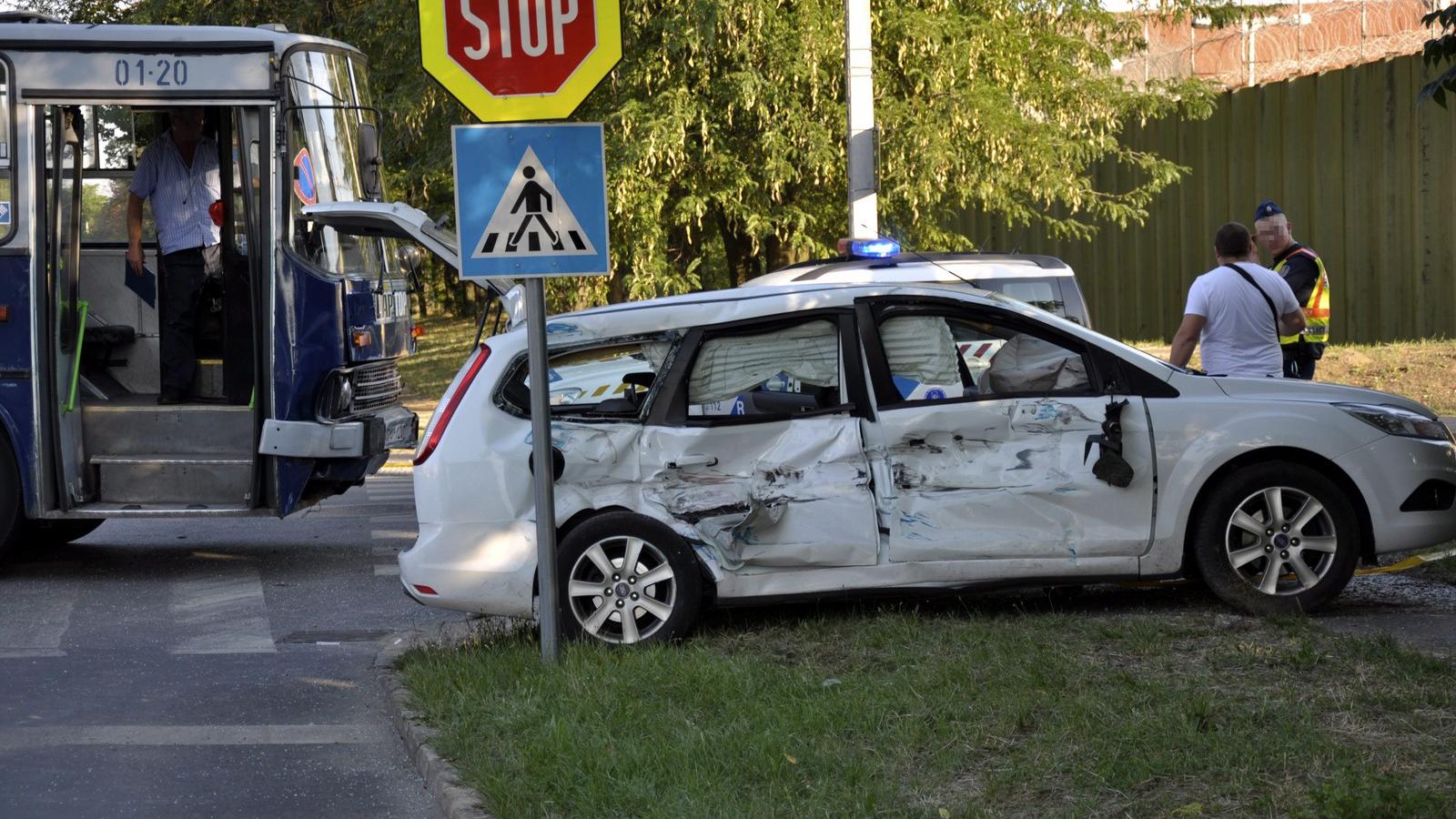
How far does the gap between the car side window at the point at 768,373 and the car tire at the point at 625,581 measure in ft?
1.95

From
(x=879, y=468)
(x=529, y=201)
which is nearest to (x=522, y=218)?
(x=529, y=201)

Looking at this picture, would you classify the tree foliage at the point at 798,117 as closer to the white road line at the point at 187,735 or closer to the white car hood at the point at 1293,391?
the white car hood at the point at 1293,391

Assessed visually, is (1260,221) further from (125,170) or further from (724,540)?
(125,170)

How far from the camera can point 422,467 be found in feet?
25.2

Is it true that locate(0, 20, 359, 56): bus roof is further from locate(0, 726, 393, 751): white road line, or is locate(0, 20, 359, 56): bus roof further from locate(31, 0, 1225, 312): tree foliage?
locate(31, 0, 1225, 312): tree foliage

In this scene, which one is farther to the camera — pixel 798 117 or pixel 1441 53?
pixel 798 117

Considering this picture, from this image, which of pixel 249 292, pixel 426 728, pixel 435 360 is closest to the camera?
pixel 426 728

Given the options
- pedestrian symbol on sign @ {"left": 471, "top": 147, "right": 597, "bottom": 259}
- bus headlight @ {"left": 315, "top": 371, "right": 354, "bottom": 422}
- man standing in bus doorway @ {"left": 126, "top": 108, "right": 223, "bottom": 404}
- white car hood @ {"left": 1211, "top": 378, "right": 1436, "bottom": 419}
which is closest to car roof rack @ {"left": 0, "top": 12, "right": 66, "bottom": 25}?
man standing in bus doorway @ {"left": 126, "top": 108, "right": 223, "bottom": 404}

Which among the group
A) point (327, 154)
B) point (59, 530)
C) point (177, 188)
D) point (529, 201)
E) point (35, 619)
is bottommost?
point (35, 619)

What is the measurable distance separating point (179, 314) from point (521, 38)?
507 centimetres

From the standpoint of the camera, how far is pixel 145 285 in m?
11.7

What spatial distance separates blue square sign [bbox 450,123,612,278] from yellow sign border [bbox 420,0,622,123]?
10 cm

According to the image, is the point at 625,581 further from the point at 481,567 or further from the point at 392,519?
the point at 392,519

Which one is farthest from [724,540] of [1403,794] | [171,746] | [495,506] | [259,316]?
[259,316]
